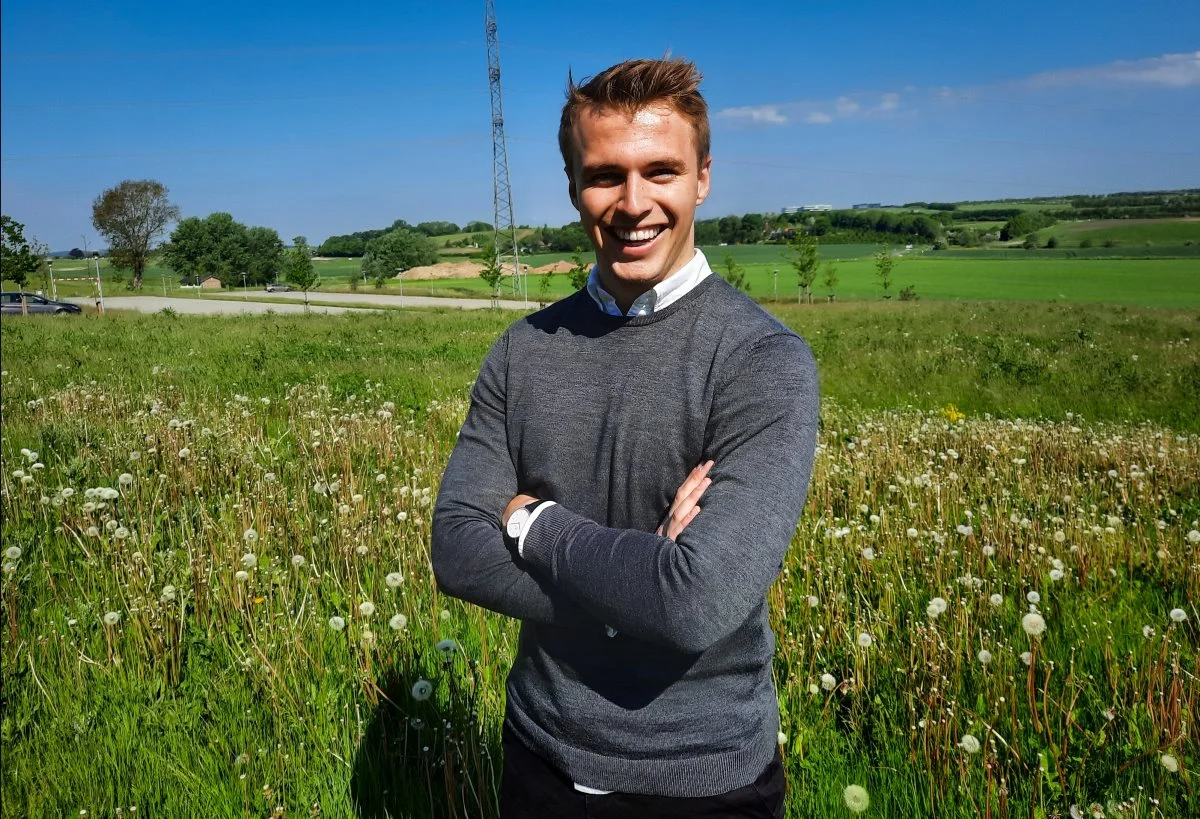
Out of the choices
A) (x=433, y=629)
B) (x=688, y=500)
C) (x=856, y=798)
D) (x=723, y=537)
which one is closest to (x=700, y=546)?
(x=723, y=537)

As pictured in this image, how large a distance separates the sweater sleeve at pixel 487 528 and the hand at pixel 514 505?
0.09ft

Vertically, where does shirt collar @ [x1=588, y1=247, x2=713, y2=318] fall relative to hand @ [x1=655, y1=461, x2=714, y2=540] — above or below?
above

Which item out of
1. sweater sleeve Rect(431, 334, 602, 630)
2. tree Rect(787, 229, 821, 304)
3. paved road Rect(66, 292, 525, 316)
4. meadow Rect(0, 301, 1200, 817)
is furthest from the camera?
tree Rect(787, 229, 821, 304)

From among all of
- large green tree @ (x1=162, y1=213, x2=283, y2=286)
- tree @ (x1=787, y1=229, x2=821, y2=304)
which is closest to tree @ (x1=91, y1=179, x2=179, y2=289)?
large green tree @ (x1=162, y1=213, x2=283, y2=286)

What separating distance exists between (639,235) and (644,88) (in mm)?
312

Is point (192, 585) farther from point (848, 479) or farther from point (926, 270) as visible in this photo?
point (926, 270)

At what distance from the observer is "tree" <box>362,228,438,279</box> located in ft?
343

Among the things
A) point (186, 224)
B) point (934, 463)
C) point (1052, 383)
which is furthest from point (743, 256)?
point (934, 463)

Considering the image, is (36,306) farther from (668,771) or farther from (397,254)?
(397,254)

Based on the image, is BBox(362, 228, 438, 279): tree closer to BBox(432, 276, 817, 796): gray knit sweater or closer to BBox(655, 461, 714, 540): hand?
BBox(432, 276, 817, 796): gray knit sweater

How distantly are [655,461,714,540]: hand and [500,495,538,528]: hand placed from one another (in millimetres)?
367

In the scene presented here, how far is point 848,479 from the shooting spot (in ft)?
20.9

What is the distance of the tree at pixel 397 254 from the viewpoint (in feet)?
343

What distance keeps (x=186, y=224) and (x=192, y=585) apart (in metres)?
113
